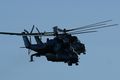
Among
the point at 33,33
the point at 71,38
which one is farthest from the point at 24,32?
the point at 71,38

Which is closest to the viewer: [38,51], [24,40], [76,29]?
[76,29]

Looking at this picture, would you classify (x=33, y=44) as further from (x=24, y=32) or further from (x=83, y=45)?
(x=83, y=45)

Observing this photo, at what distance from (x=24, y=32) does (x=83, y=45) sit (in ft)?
36.0

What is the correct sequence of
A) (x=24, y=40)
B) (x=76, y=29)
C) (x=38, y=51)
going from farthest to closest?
1. (x=24, y=40)
2. (x=38, y=51)
3. (x=76, y=29)

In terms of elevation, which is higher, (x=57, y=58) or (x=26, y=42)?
(x=26, y=42)

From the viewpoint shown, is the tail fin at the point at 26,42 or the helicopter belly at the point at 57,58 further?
the tail fin at the point at 26,42

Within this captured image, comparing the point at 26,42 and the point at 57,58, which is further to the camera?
the point at 26,42

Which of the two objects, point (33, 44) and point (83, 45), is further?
point (33, 44)

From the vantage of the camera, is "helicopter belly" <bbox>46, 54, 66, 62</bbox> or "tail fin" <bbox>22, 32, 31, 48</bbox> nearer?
"helicopter belly" <bbox>46, 54, 66, 62</bbox>

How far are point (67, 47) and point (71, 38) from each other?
1.73 meters

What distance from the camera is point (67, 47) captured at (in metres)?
107

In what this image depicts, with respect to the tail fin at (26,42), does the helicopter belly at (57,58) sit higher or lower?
lower

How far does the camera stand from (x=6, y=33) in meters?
111

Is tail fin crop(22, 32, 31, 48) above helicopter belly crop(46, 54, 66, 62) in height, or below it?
above
